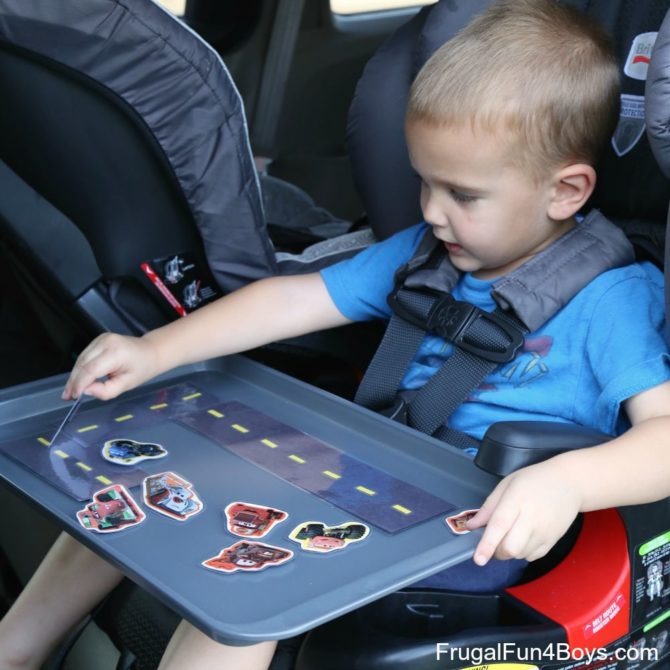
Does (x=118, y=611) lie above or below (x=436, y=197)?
below

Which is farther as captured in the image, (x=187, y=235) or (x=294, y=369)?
(x=294, y=369)

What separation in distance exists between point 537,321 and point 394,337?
198 mm

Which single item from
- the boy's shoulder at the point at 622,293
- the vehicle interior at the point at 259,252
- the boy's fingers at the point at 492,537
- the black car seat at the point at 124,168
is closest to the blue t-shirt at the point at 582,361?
the boy's shoulder at the point at 622,293

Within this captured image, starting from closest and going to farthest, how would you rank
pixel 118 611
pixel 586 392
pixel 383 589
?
1. pixel 383 589
2. pixel 586 392
3. pixel 118 611

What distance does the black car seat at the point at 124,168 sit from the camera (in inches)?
55.9

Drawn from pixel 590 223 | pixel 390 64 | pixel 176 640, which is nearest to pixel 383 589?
pixel 176 640

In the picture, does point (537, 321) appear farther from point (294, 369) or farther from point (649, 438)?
point (294, 369)

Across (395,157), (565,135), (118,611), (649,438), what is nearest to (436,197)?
(565,135)

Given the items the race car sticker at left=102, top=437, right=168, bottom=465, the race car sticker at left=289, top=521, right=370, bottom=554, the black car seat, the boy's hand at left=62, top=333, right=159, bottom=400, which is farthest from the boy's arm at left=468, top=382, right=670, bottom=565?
the black car seat

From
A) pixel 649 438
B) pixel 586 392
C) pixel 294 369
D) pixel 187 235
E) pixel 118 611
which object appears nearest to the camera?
pixel 649 438

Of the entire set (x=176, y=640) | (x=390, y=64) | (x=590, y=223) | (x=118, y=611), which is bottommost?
(x=118, y=611)

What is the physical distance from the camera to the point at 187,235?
1.59 meters

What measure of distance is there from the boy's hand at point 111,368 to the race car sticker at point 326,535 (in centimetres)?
36

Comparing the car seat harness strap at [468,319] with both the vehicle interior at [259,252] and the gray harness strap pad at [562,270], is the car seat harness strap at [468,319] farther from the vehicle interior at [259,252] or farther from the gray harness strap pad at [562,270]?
the vehicle interior at [259,252]
